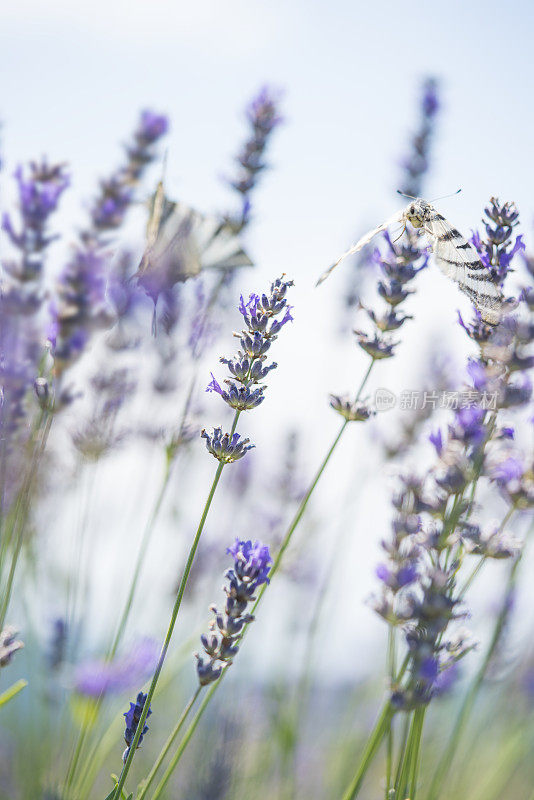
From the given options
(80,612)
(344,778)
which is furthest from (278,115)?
(344,778)

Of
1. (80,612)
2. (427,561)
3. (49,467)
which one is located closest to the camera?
(427,561)

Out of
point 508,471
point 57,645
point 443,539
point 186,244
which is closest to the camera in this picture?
point 443,539

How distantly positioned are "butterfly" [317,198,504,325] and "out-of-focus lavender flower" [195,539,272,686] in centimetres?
66

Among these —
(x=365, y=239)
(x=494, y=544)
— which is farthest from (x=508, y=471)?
(x=365, y=239)

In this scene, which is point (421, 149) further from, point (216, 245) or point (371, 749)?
point (371, 749)

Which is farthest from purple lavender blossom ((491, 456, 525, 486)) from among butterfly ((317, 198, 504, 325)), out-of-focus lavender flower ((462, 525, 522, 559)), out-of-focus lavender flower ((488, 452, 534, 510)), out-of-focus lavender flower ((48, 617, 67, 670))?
out-of-focus lavender flower ((48, 617, 67, 670))

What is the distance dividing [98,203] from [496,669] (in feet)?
6.86

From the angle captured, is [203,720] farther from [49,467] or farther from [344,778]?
[49,467]

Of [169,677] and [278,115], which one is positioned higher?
[278,115]

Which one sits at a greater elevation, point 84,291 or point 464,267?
point 464,267

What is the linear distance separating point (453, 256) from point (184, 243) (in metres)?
0.78

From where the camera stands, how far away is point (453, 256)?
1.68m

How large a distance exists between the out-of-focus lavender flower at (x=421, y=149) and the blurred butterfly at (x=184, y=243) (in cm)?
104

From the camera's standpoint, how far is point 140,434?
8.70 feet
